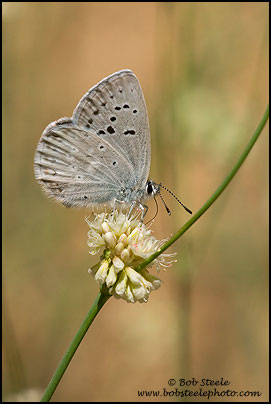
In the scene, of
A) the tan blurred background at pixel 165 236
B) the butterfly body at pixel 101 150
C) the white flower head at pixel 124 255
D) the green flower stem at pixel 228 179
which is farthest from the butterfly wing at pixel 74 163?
the green flower stem at pixel 228 179

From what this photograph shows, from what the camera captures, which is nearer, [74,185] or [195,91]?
[74,185]

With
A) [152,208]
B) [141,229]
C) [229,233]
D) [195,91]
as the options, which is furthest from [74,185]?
[152,208]

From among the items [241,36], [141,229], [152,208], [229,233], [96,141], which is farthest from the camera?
[152,208]

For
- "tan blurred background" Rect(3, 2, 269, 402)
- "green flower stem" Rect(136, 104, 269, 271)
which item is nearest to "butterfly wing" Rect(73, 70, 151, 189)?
"tan blurred background" Rect(3, 2, 269, 402)

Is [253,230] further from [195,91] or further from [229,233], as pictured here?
[195,91]

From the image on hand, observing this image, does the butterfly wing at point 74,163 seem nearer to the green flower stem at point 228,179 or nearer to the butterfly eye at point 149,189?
the butterfly eye at point 149,189

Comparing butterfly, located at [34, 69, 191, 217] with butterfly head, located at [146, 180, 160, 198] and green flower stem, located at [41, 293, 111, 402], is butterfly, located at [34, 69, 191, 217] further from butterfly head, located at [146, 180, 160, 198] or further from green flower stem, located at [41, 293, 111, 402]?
green flower stem, located at [41, 293, 111, 402]

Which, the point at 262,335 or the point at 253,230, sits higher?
the point at 253,230
